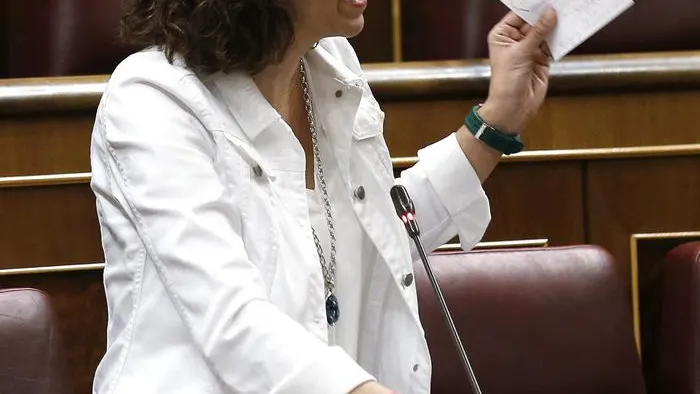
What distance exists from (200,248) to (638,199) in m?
0.47

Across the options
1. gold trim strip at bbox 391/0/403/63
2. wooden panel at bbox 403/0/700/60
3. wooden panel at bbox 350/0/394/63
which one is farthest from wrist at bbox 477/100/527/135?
wooden panel at bbox 350/0/394/63

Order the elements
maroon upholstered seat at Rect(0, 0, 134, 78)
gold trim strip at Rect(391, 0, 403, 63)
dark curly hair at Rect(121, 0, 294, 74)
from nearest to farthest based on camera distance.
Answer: dark curly hair at Rect(121, 0, 294, 74) → maroon upholstered seat at Rect(0, 0, 134, 78) → gold trim strip at Rect(391, 0, 403, 63)

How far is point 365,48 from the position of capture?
1.31 metres

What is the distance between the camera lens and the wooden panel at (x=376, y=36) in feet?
4.25

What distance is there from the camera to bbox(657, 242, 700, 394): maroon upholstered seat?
0.77m

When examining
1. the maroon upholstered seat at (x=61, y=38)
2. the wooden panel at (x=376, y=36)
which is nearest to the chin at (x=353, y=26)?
the maroon upholstered seat at (x=61, y=38)

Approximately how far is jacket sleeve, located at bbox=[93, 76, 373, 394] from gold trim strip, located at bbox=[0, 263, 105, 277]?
28 centimetres

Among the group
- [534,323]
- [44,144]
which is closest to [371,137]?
[534,323]

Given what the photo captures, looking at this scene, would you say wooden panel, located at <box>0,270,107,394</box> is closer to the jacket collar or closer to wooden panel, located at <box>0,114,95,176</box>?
wooden panel, located at <box>0,114,95,176</box>

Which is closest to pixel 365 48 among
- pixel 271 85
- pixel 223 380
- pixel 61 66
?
pixel 61 66

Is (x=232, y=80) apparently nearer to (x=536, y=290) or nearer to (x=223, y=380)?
(x=223, y=380)

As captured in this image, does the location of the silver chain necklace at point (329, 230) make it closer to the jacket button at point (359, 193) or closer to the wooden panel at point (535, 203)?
the jacket button at point (359, 193)

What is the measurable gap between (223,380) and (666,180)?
487 mm

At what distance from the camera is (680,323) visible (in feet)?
2.59
